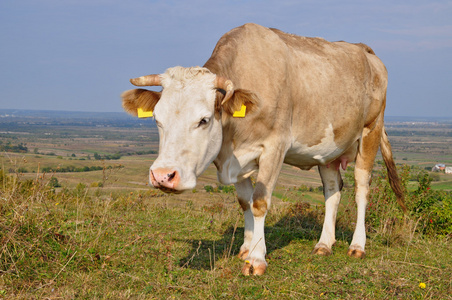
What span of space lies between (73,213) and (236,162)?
11.8 feet

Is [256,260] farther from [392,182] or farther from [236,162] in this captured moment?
[392,182]

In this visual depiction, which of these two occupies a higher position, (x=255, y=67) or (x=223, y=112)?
(x=255, y=67)

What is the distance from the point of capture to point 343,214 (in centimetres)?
928

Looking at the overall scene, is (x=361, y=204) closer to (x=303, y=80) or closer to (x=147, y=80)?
(x=303, y=80)

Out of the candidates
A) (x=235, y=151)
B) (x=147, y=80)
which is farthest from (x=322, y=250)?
(x=147, y=80)

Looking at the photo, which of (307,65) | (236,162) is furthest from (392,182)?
(236,162)

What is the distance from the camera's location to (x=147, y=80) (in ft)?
16.9

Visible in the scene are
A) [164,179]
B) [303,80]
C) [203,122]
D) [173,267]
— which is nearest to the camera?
[164,179]

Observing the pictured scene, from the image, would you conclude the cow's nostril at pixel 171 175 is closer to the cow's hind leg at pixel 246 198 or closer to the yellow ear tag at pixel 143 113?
the yellow ear tag at pixel 143 113

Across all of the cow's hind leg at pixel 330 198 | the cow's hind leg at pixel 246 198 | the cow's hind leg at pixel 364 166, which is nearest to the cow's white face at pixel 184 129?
the cow's hind leg at pixel 246 198

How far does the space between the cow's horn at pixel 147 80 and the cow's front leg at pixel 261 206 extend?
5.61 feet

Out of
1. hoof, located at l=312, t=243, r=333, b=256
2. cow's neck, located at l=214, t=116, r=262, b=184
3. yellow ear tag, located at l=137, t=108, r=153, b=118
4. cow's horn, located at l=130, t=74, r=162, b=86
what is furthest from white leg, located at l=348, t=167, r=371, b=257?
cow's horn, located at l=130, t=74, r=162, b=86

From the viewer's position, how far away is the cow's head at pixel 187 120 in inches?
170

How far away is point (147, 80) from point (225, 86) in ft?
3.06
